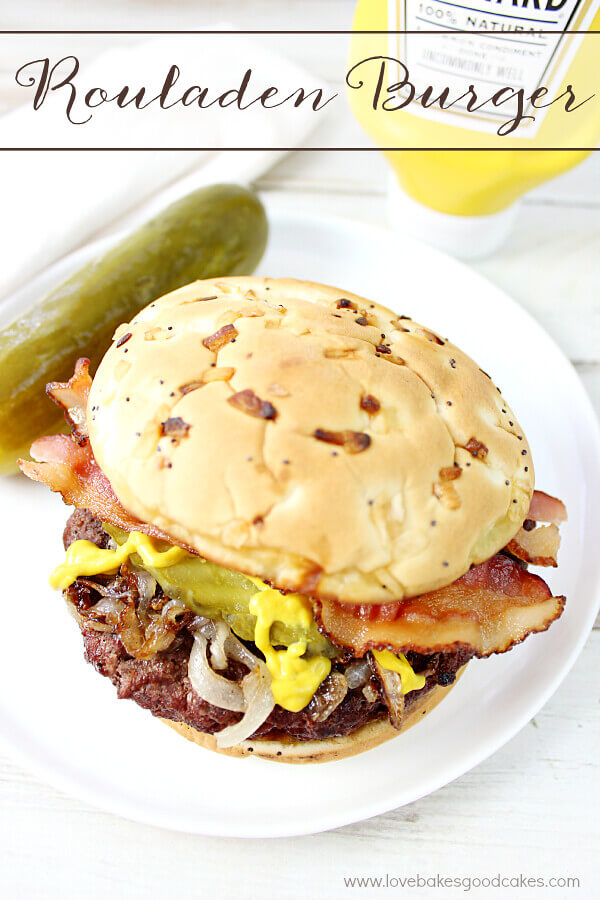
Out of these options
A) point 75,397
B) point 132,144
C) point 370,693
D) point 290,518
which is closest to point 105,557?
point 75,397

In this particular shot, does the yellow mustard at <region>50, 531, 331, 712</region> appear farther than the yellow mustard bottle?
No

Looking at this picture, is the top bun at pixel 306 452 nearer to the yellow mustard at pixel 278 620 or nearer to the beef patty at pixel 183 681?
the yellow mustard at pixel 278 620

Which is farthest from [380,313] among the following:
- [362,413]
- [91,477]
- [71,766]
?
[71,766]

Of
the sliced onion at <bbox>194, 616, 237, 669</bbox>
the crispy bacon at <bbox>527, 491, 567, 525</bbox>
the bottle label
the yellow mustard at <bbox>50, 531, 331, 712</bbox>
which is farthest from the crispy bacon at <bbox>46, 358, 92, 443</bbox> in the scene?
the bottle label

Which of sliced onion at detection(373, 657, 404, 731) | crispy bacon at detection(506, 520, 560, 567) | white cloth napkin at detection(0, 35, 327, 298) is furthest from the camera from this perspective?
white cloth napkin at detection(0, 35, 327, 298)

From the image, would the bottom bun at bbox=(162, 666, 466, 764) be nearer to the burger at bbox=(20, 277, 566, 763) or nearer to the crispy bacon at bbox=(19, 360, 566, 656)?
the burger at bbox=(20, 277, 566, 763)

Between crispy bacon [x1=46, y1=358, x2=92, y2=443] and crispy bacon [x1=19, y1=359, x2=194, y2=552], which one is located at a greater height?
crispy bacon [x1=46, y1=358, x2=92, y2=443]
